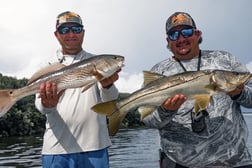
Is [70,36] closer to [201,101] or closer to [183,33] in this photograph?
[183,33]

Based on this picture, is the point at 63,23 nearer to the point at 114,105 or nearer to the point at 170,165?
the point at 114,105

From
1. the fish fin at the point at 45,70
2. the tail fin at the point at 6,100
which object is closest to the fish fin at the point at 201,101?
the fish fin at the point at 45,70

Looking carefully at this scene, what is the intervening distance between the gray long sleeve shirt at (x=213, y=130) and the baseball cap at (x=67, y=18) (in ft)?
6.63

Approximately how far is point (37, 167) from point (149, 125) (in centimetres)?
3351

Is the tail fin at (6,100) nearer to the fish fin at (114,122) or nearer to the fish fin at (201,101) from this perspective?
the fish fin at (114,122)

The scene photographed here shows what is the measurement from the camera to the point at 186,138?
584cm

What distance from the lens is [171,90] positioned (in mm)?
5527

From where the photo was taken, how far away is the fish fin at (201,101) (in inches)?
211

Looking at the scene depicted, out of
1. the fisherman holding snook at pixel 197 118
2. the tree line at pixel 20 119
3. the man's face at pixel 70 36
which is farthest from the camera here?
the tree line at pixel 20 119

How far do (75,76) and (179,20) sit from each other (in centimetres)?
165

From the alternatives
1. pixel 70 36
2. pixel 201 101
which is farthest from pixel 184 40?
pixel 70 36

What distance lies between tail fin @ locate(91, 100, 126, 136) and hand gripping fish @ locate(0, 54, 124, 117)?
2.27 feet

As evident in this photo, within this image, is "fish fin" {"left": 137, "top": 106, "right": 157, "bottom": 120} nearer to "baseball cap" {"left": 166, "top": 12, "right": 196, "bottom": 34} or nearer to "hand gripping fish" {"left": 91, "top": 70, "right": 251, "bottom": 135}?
"hand gripping fish" {"left": 91, "top": 70, "right": 251, "bottom": 135}

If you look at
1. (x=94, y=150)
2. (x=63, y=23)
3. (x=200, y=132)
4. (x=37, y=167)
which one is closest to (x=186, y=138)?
(x=200, y=132)
